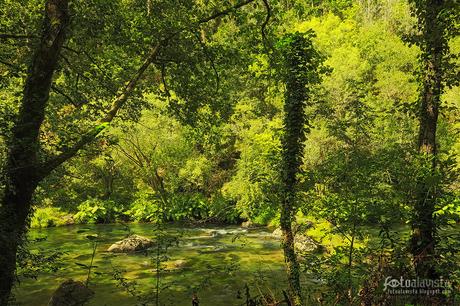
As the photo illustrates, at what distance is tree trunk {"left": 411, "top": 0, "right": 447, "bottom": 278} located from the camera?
595cm

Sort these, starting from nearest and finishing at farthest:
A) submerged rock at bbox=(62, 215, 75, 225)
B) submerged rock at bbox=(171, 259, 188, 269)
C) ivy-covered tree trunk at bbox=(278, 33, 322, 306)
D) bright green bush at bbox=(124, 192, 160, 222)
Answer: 1. bright green bush at bbox=(124, 192, 160, 222)
2. ivy-covered tree trunk at bbox=(278, 33, 322, 306)
3. submerged rock at bbox=(171, 259, 188, 269)
4. submerged rock at bbox=(62, 215, 75, 225)

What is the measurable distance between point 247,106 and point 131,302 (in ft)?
76.6

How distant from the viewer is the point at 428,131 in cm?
738

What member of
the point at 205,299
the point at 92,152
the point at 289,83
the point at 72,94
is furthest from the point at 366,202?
the point at 205,299

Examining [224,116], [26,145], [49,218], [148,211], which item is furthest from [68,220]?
[26,145]

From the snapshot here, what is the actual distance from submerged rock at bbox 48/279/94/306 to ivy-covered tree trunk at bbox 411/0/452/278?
1017cm

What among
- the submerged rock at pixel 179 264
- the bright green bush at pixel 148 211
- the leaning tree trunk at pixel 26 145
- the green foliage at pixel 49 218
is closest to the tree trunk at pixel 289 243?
the bright green bush at pixel 148 211

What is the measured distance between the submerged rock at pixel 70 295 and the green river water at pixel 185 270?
390 millimetres

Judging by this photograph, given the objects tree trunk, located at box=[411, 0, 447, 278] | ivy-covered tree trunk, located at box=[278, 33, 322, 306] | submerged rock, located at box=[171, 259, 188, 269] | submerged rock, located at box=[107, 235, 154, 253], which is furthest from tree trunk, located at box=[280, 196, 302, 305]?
submerged rock, located at box=[107, 235, 154, 253]

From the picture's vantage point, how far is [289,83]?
33.0ft

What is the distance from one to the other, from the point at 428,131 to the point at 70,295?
11.5 metres

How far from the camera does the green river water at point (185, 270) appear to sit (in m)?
12.9

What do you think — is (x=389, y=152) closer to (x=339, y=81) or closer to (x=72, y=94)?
(x=72, y=94)

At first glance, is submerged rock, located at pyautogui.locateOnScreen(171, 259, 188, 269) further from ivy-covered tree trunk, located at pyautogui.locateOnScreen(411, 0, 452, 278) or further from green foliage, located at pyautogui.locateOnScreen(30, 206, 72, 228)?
green foliage, located at pyautogui.locateOnScreen(30, 206, 72, 228)
